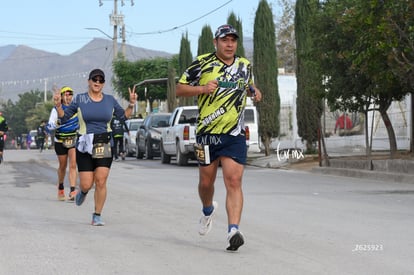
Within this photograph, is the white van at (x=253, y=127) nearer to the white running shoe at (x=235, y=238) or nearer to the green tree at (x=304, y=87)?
the green tree at (x=304, y=87)

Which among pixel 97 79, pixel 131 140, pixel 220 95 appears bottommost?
pixel 131 140

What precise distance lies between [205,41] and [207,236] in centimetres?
3544

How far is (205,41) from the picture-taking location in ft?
147

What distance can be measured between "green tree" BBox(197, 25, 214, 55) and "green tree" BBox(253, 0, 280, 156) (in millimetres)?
10788

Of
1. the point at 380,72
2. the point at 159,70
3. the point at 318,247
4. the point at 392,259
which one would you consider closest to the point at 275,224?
the point at 318,247

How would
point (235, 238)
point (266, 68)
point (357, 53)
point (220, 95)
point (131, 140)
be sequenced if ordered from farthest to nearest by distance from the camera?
point (131, 140)
point (266, 68)
point (357, 53)
point (220, 95)
point (235, 238)

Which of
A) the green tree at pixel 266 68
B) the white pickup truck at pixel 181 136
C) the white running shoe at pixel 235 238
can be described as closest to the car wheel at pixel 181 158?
the white pickup truck at pixel 181 136

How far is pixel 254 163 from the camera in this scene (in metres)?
29.3

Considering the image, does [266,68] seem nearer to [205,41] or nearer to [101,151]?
[205,41]

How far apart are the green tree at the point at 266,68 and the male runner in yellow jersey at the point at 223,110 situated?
2425 cm

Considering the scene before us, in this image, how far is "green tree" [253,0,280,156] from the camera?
33.2 meters

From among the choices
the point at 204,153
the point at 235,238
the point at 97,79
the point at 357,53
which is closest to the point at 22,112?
the point at 357,53

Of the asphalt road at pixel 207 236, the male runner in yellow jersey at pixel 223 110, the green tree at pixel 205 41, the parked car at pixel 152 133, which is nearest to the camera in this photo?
the asphalt road at pixel 207 236

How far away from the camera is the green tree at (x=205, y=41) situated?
44.3 metres
